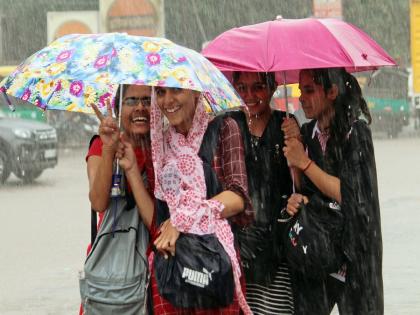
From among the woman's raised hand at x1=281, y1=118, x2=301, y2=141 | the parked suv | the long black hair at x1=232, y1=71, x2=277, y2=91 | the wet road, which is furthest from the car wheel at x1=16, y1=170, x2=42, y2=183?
the woman's raised hand at x1=281, y1=118, x2=301, y2=141

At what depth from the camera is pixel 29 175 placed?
1858 centimetres

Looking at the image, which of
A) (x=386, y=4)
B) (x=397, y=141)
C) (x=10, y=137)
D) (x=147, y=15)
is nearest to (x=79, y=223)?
(x=10, y=137)

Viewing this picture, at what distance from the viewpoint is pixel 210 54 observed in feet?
14.7

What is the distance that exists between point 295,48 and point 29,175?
48.6 feet

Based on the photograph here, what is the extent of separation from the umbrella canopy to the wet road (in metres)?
3.32

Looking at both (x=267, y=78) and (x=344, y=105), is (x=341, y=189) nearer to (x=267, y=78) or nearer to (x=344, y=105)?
(x=344, y=105)

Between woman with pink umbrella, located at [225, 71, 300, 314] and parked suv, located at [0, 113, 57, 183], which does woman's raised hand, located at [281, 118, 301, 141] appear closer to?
woman with pink umbrella, located at [225, 71, 300, 314]

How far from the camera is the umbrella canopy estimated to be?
13.6ft

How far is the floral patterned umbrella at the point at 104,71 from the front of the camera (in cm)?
369

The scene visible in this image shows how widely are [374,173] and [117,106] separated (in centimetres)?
107

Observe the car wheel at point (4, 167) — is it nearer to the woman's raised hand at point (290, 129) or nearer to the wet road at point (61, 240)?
the wet road at point (61, 240)

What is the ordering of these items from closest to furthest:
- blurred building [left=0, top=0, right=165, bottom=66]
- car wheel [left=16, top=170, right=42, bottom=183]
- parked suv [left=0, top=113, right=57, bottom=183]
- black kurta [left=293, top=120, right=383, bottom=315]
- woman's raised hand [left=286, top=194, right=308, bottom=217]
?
black kurta [left=293, top=120, right=383, bottom=315], woman's raised hand [left=286, top=194, right=308, bottom=217], parked suv [left=0, top=113, right=57, bottom=183], car wheel [left=16, top=170, right=42, bottom=183], blurred building [left=0, top=0, right=165, bottom=66]

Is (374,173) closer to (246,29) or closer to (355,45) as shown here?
(355,45)

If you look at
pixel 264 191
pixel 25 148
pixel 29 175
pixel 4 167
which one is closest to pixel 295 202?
pixel 264 191
